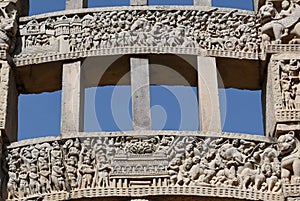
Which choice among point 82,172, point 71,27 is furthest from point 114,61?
point 82,172

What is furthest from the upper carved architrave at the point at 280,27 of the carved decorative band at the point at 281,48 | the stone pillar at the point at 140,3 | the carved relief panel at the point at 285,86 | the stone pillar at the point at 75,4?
the stone pillar at the point at 75,4

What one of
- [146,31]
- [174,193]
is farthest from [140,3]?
[174,193]

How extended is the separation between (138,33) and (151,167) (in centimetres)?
175

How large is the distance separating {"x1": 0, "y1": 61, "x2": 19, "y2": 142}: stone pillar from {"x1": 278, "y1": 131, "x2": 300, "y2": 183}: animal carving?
2.94m

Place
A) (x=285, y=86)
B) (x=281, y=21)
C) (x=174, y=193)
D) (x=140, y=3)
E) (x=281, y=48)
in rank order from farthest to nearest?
(x=140, y=3) → (x=281, y=21) → (x=281, y=48) → (x=285, y=86) → (x=174, y=193)

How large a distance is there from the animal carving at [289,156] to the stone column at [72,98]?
7.19ft

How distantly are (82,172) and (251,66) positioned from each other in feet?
7.82

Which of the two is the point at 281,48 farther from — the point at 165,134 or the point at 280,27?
the point at 165,134

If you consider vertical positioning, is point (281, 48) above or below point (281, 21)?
below

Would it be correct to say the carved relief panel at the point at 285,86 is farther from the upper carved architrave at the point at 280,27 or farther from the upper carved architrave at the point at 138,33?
the upper carved architrave at the point at 138,33

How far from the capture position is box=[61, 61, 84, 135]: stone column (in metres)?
10.0

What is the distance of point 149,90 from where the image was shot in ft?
33.4

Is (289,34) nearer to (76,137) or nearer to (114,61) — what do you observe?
(114,61)

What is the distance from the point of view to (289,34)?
10461 mm
